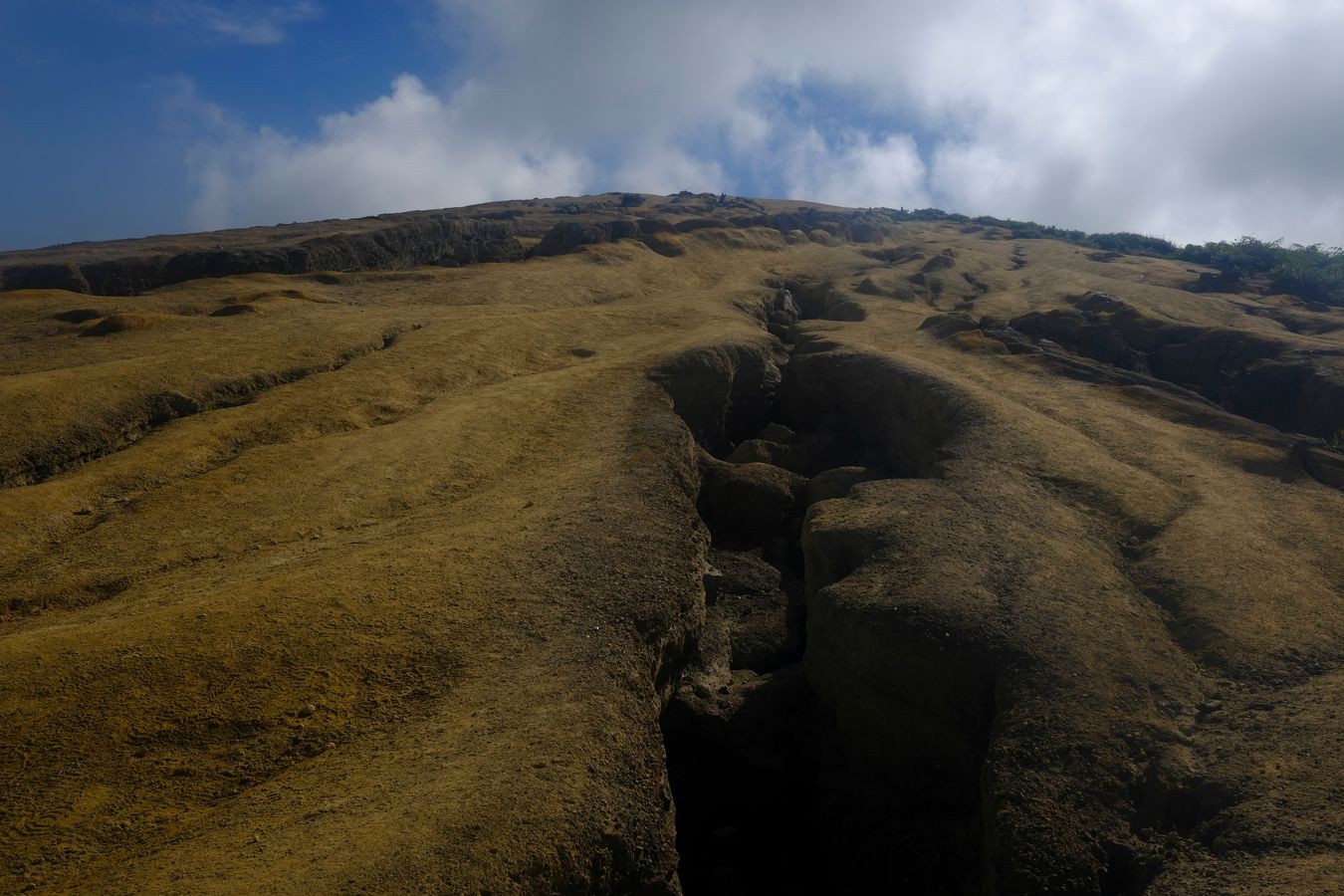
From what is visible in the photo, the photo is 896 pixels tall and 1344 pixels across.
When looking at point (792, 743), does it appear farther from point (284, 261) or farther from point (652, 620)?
point (284, 261)

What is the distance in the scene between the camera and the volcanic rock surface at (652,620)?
9086 millimetres

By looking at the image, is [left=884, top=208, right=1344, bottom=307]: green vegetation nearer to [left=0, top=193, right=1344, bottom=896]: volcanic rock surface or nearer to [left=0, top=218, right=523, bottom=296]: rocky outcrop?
[left=0, top=193, right=1344, bottom=896]: volcanic rock surface

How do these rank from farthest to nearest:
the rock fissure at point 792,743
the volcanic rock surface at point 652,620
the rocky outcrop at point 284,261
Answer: the rocky outcrop at point 284,261 < the rock fissure at point 792,743 < the volcanic rock surface at point 652,620

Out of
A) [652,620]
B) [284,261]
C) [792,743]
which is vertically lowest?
[792,743]

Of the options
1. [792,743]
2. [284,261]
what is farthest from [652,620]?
[284,261]

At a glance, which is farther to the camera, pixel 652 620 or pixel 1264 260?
pixel 1264 260

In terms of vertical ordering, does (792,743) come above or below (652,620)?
below

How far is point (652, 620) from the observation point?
1300cm

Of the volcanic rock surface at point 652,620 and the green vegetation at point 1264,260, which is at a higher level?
the green vegetation at point 1264,260

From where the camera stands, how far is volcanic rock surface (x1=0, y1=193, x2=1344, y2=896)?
29.8 feet

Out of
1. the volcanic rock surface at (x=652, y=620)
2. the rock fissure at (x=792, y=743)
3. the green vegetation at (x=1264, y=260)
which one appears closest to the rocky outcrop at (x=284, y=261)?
the volcanic rock surface at (x=652, y=620)

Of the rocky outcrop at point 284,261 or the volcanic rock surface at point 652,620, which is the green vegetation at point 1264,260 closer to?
the volcanic rock surface at point 652,620

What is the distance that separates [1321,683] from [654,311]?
88.8ft

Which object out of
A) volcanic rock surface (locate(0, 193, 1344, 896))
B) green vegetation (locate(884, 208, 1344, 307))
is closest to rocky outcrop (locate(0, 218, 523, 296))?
volcanic rock surface (locate(0, 193, 1344, 896))
